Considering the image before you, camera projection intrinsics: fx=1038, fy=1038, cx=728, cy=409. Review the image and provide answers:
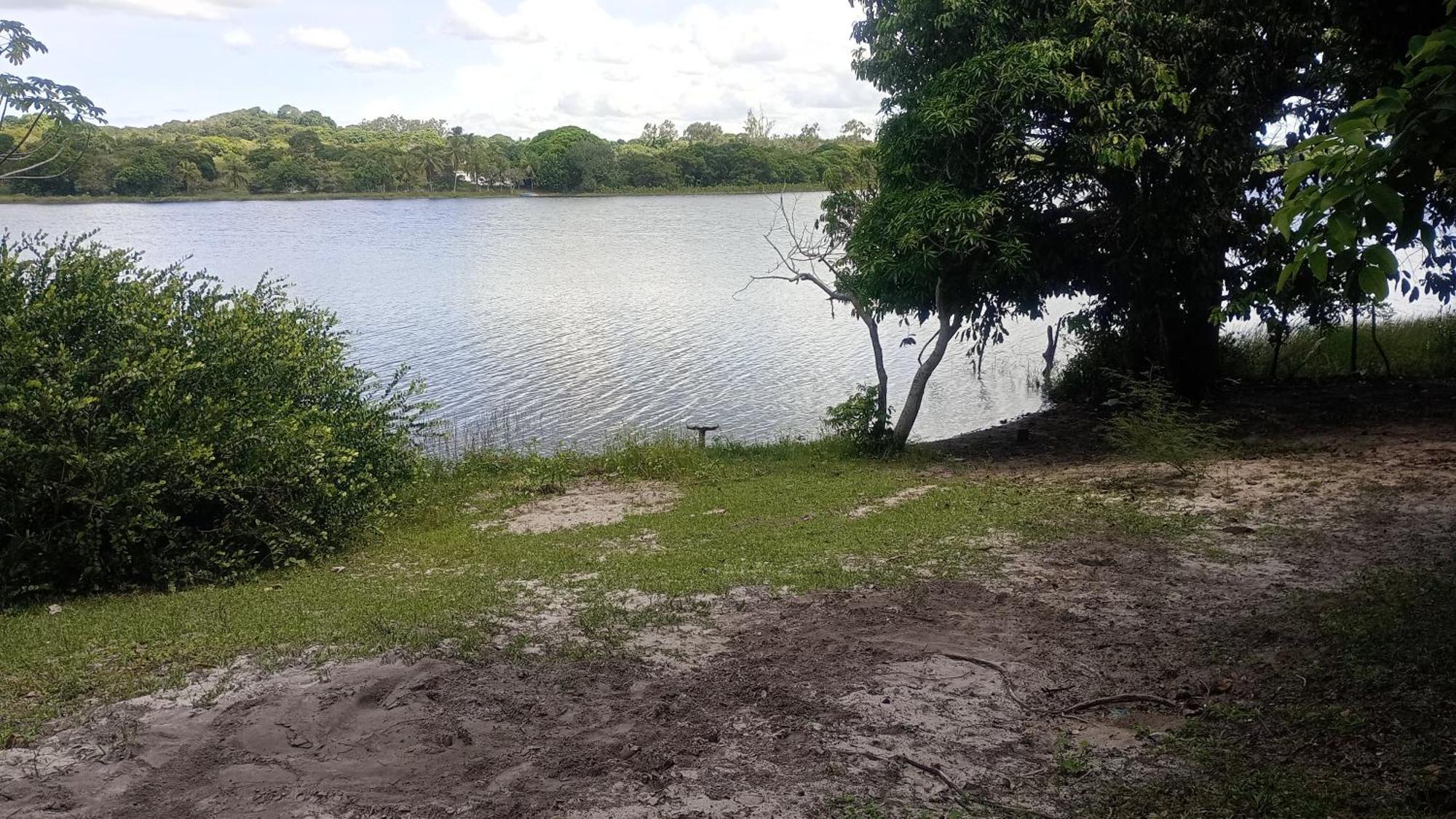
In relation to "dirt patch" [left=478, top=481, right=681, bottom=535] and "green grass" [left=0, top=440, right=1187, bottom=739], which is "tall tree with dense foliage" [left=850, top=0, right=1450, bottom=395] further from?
"dirt patch" [left=478, top=481, right=681, bottom=535]

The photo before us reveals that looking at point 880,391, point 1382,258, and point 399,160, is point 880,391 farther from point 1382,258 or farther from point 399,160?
point 399,160

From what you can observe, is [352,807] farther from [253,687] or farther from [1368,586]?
[1368,586]

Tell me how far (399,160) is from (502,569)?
82445 millimetres

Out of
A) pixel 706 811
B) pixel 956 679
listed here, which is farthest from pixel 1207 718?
pixel 706 811

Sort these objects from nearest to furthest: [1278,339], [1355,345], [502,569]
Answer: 1. [502,569]
2. [1355,345]
3. [1278,339]

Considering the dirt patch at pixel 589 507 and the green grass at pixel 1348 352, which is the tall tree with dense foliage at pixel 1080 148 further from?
the dirt patch at pixel 589 507

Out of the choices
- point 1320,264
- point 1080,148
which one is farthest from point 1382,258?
point 1080,148

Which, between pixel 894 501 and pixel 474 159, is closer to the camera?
pixel 894 501

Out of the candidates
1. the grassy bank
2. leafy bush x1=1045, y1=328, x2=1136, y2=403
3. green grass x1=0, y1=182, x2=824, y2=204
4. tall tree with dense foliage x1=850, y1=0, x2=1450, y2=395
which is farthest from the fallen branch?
green grass x1=0, y1=182, x2=824, y2=204

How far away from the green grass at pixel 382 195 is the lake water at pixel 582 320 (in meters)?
1.22

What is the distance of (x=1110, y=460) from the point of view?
13.1 m

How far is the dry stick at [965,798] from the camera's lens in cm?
434

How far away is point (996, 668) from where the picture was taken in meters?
5.98

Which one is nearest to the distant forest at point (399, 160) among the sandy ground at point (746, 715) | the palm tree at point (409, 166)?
the palm tree at point (409, 166)
